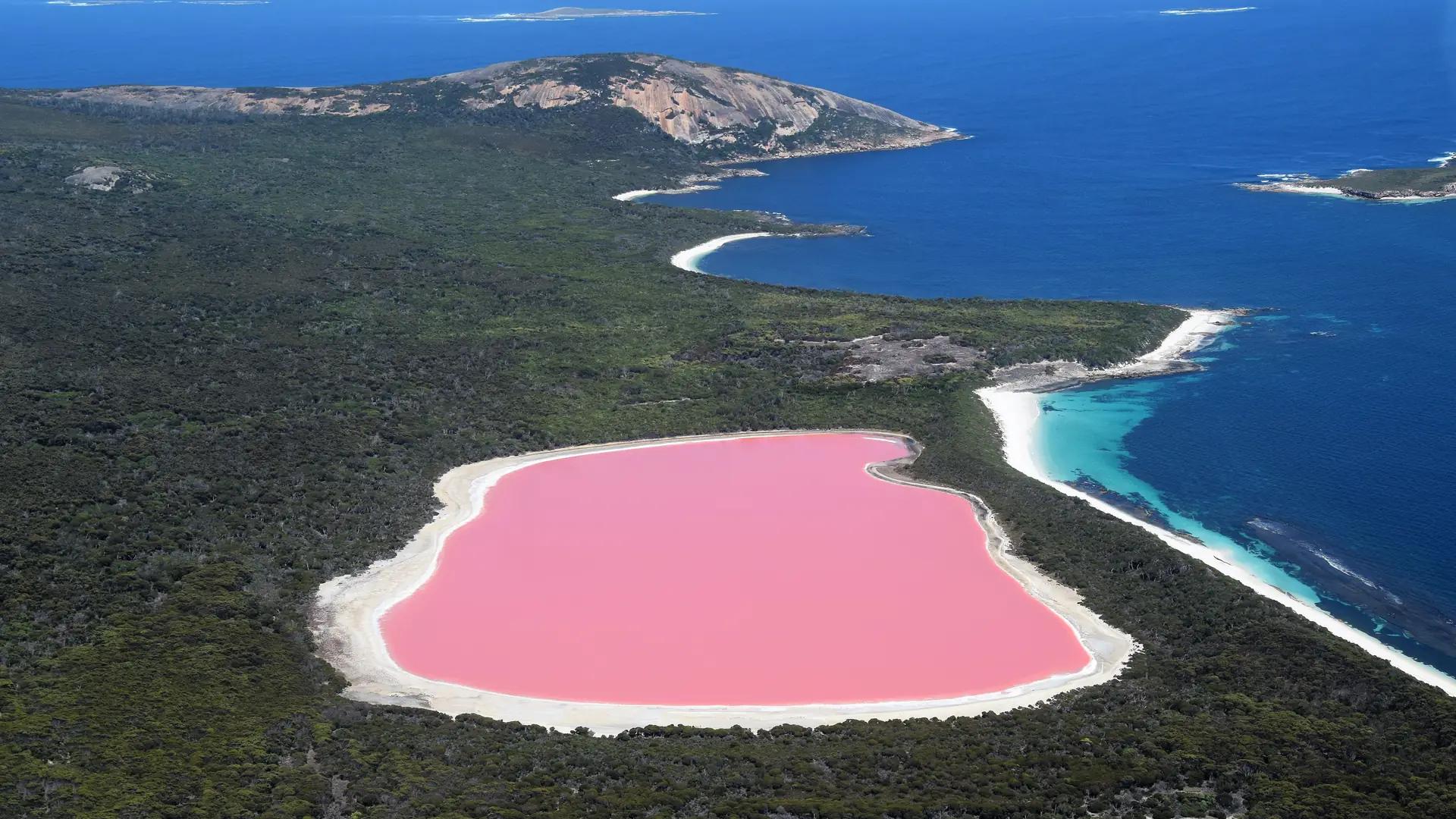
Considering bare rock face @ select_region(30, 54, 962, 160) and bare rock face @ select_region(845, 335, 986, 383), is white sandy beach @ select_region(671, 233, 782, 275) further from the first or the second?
bare rock face @ select_region(30, 54, 962, 160)

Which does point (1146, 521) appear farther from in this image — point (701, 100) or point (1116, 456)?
point (701, 100)

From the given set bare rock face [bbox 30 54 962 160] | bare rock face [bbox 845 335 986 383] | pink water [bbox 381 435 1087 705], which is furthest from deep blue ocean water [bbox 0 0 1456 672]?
pink water [bbox 381 435 1087 705]

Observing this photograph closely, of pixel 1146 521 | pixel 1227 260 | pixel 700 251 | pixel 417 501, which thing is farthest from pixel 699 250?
pixel 1146 521

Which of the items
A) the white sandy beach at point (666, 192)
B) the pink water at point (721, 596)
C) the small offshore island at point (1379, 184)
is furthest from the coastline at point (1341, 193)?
the pink water at point (721, 596)

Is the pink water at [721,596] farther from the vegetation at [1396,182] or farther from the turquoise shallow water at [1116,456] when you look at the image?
the vegetation at [1396,182]

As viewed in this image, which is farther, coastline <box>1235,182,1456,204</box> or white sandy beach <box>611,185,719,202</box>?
white sandy beach <box>611,185,719,202</box>
